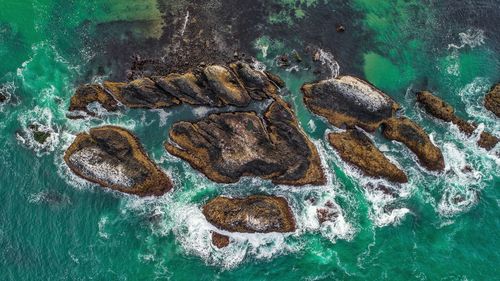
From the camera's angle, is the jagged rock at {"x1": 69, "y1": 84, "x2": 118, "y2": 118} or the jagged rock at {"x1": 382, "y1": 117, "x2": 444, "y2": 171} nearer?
the jagged rock at {"x1": 382, "y1": 117, "x2": 444, "y2": 171}

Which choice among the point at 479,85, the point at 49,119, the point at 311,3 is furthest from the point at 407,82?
the point at 49,119

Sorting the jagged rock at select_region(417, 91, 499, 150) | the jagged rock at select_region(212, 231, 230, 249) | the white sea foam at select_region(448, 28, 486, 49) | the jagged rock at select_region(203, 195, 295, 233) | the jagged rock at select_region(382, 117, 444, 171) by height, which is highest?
the white sea foam at select_region(448, 28, 486, 49)

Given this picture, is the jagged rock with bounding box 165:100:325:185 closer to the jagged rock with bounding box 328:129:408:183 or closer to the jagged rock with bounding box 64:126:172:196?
the jagged rock with bounding box 328:129:408:183

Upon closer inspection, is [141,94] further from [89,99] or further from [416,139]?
[416,139]

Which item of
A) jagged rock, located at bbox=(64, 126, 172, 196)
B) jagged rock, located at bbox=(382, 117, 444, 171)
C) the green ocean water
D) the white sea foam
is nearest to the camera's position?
the green ocean water

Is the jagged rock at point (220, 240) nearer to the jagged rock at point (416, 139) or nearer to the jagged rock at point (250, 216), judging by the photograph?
the jagged rock at point (250, 216)

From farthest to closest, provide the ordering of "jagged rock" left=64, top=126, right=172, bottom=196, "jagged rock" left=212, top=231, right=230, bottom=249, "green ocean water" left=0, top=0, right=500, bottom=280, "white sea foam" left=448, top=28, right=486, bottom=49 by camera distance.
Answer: "white sea foam" left=448, top=28, right=486, bottom=49 < "jagged rock" left=64, top=126, right=172, bottom=196 < "jagged rock" left=212, top=231, right=230, bottom=249 < "green ocean water" left=0, top=0, right=500, bottom=280

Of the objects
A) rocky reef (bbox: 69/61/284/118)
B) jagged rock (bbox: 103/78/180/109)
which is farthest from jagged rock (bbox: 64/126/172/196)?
jagged rock (bbox: 103/78/180/109)

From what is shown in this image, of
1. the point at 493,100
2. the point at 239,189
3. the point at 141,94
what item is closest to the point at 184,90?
the point at 141,94

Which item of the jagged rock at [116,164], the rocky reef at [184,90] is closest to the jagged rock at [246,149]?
the rocky reef at [184,90]
